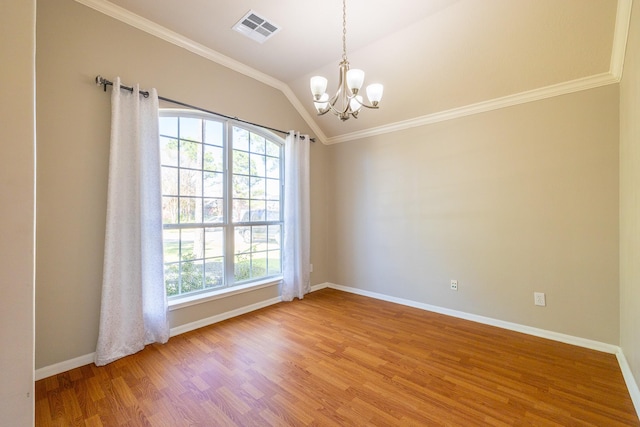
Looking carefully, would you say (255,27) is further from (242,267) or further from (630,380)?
(630,380)

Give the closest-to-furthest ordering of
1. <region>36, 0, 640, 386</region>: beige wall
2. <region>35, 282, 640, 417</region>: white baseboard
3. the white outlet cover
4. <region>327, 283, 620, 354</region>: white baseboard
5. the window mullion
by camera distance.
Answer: <region>35, 282, 640, 417</region>: white baseboard < <region>36, 0, 640, 386</region>: beige wall < <region>327, 283, 620, 354</region>: white baseboard < the white outlet cover < the window mullion

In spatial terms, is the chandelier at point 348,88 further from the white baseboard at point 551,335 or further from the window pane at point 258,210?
the white baseboard at point 551,335

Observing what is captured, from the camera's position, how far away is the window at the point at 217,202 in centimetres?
293

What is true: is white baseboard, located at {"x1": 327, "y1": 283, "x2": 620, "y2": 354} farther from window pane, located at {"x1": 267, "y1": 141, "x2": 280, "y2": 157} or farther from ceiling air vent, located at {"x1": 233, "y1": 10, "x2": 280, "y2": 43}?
ceiling air vent, located at {"x1": 233, "y1": 10, "x2": 280, "y2": 43}

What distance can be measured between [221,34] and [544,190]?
12.4 ft

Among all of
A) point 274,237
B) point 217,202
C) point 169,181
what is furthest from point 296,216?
point 169,181

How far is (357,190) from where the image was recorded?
14.3 feet

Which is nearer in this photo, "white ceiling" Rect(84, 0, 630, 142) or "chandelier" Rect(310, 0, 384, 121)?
"chandelier" Rect(310, 0, 384, 121)

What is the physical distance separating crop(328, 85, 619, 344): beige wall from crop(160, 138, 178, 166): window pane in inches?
103

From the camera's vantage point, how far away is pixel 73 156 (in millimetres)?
2246

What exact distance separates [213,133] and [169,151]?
0.57 meters

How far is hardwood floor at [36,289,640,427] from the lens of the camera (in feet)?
5.57

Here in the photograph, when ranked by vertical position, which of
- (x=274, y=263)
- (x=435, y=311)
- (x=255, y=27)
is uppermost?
(x=255, y=27)

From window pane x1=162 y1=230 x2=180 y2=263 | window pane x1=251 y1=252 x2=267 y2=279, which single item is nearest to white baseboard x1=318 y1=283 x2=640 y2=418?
window pane x1=251 y1=252 x2=267 y2=279
